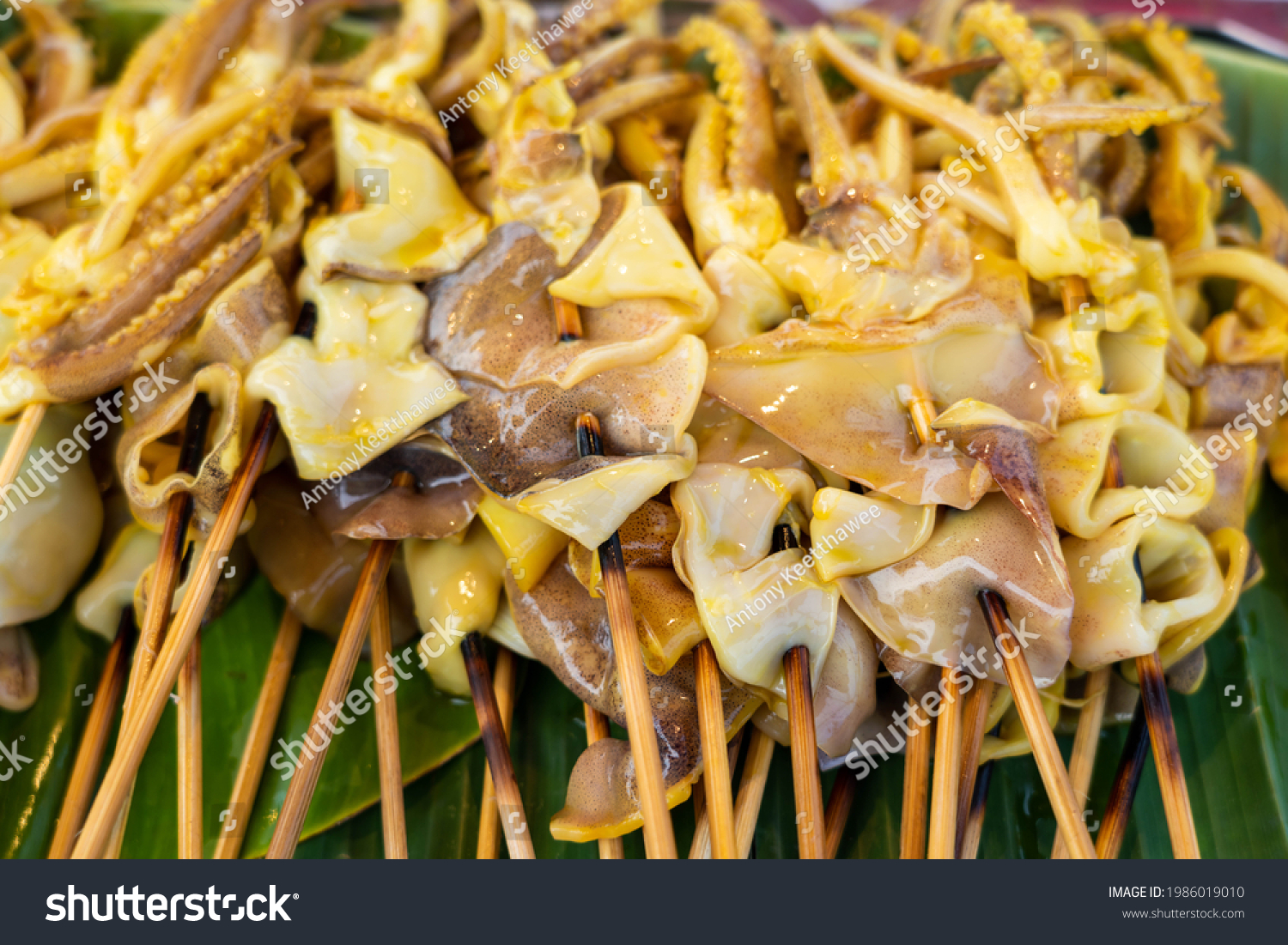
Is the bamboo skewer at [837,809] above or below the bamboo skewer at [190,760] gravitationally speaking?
below

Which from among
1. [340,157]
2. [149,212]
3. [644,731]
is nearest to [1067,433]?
[644,731]

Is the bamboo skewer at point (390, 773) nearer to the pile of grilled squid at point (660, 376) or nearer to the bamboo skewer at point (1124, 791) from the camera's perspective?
the pile of grilled squid at point (660, 376)

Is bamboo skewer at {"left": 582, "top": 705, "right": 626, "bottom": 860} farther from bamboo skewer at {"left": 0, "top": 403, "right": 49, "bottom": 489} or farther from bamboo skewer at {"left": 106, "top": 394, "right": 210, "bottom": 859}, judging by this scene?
bamboo skewer at {"left": 0, "top": 403, "right": 49, "bottom": 489}

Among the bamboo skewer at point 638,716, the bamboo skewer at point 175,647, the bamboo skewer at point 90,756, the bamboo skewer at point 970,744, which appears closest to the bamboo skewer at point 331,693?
the bamboo skewer at point 175,647

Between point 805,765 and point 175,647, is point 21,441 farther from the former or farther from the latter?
point 805,765

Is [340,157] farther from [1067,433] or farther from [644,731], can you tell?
[1067,433]

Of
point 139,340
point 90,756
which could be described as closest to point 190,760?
point 90,756

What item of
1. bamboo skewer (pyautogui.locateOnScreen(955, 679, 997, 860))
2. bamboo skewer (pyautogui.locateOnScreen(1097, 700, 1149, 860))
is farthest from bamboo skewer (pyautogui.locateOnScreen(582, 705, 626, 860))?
bamboo skewer (pyautogui.locateOnScreen(1097, 700, 1149, 860))
